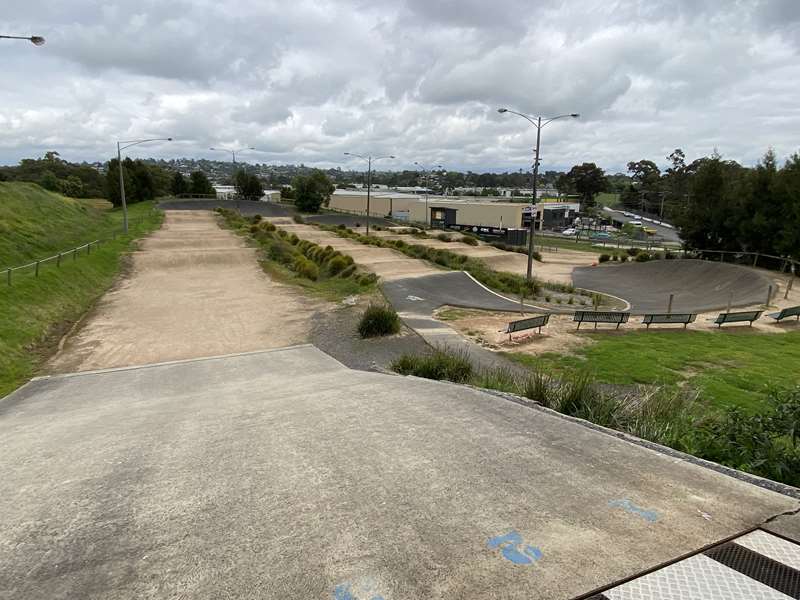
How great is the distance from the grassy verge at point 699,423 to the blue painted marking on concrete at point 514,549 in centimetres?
292

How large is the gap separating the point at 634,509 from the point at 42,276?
23671 mm

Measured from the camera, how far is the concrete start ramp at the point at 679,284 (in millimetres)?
25656

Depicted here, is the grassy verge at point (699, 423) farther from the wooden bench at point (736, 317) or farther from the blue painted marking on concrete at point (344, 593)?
the wooden bench at point (736, 317)

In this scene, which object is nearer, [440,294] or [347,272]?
[440,294]

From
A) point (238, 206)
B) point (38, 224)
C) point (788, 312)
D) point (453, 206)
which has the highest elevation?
point (453, 206)

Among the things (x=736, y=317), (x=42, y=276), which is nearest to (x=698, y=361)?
(x=736, y=317)

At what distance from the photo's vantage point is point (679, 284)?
33.2 m

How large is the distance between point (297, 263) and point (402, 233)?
105 ft

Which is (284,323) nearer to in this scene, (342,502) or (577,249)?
(342,502)

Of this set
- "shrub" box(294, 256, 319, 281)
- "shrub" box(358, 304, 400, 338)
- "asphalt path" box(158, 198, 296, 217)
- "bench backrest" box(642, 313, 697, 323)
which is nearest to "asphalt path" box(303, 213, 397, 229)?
"asphalt path" box(158, 198, 296, 217)

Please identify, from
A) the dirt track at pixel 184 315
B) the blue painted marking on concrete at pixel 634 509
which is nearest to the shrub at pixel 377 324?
the dirt track at pixel 184 315

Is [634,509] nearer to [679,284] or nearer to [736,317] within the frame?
[736,317]

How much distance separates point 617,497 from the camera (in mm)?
4305

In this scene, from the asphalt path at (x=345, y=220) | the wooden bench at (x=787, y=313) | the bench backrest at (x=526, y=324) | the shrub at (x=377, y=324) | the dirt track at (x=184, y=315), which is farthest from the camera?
the asphalt path at (x=345, y=220)
